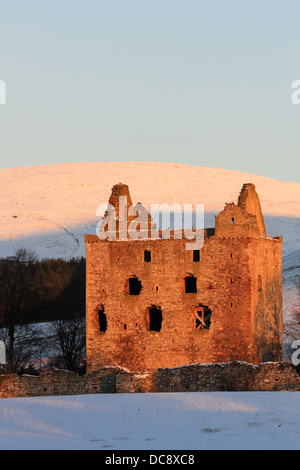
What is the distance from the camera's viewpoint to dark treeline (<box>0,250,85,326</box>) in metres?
85.9

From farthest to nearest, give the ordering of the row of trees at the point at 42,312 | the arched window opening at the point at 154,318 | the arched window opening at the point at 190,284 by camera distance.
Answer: the row of trees at the point at 42,312 → the arched window opening at the point at 154,318 → the arched window opening at the point at 190,284

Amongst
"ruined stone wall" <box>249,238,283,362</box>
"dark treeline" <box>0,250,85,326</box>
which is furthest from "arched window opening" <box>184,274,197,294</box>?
"dark treeline" <box>0,250,85,326</box>

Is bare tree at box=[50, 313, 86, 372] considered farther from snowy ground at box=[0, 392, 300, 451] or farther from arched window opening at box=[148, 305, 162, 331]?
snowy ground at box=[0, 392, 300, 451]

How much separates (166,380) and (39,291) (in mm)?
40361

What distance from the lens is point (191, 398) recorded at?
47.4 meters

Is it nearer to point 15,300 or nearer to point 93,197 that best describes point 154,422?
point 15,300

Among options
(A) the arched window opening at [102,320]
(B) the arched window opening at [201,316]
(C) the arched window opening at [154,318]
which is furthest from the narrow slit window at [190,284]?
(A) the arched window opening at [102,320]

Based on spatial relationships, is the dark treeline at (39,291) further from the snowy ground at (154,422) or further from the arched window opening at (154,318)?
the snowy ground at (154,422)

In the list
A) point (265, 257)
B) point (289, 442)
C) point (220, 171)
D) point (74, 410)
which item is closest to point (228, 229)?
point (265, 257)

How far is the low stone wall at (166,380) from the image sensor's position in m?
49.6

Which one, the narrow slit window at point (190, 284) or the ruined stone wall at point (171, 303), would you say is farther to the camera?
the narrow slit window at point (190, 284)

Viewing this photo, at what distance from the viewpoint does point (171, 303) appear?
189ft

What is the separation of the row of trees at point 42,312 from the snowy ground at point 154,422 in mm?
20078

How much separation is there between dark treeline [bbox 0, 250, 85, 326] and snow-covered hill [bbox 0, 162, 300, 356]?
13176 millimetres
